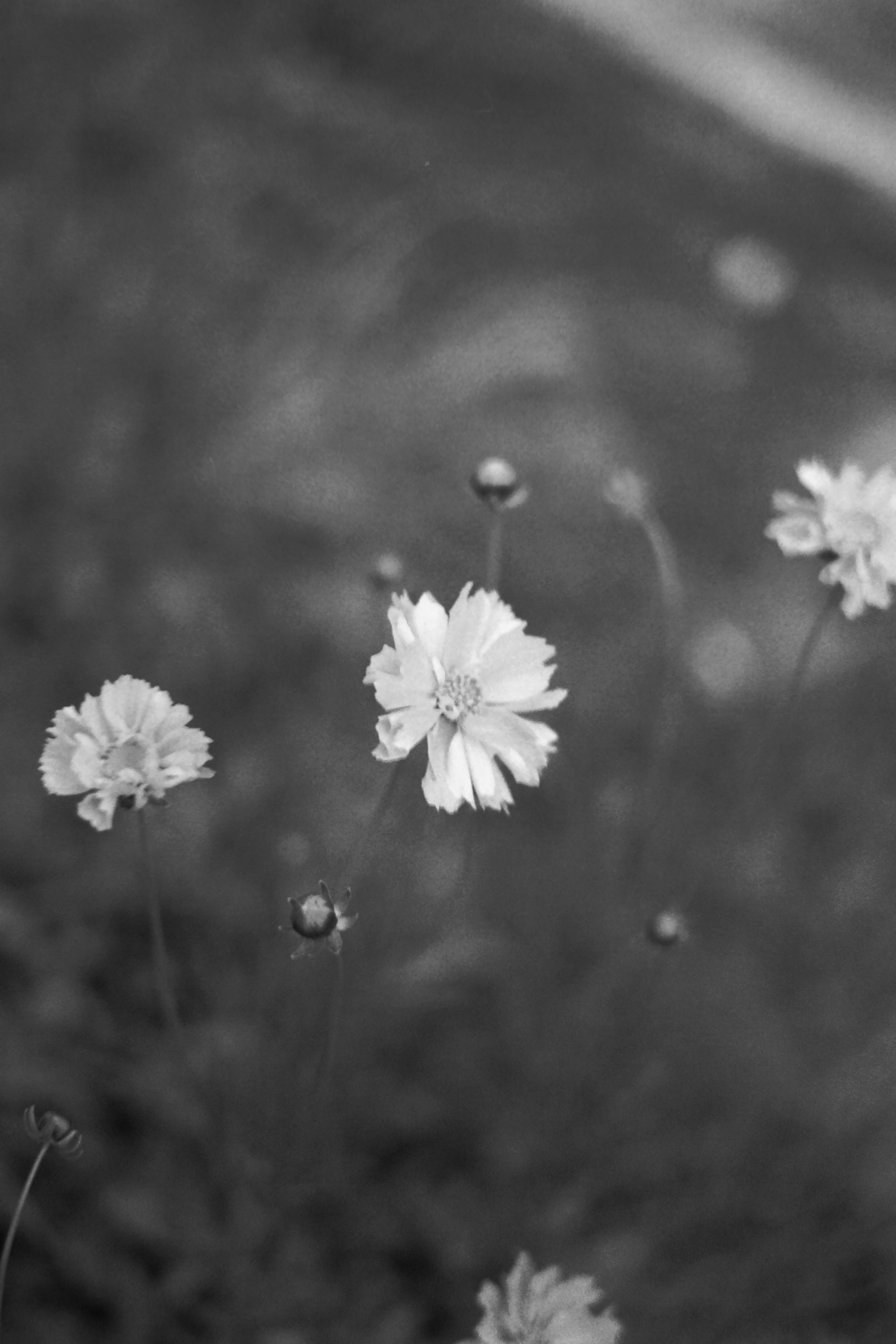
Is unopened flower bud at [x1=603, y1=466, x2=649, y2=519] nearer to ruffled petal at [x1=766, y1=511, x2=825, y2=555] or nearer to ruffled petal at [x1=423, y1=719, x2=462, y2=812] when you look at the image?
ruffled petal at [x1=766, y1=511, x2=825, y2=555]

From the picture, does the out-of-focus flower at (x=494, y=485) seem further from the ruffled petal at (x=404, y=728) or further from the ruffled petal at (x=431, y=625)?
the ruffled petal at (x=404, y=728)

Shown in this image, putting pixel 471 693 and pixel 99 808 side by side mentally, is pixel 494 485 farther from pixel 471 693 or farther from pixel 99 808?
pixel 99 808

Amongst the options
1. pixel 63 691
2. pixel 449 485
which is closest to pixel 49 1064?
pixel 63 691

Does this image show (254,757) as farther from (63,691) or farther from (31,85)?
(31,85)

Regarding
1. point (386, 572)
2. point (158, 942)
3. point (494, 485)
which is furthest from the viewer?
point (386, 572)

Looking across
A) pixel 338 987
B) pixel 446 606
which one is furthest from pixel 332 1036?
pixel 446 606

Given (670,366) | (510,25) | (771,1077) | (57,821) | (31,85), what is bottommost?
(771,1077)

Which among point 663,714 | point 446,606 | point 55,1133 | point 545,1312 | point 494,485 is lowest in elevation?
point 545,1312
